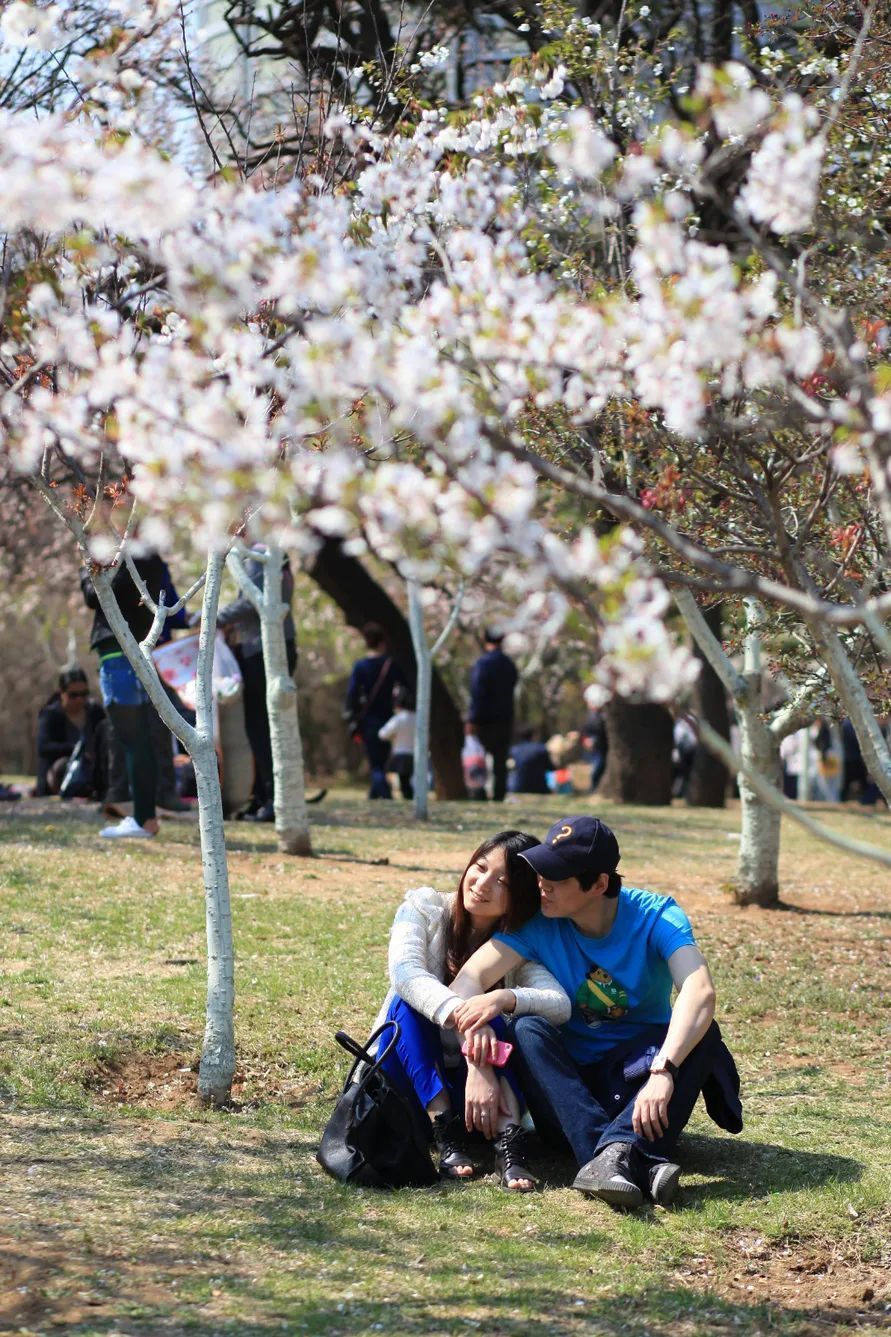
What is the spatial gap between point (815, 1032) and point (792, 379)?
371 centimetres

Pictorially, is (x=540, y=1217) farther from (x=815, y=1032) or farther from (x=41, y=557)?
(x=41, y=557)

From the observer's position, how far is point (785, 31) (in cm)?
870

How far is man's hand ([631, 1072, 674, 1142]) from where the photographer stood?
173 inches

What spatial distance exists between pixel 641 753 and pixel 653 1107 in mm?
11459

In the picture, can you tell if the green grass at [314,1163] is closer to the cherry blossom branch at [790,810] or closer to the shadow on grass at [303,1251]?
the shadow on grass at [303,1251]

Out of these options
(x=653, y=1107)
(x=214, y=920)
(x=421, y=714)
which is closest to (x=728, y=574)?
(x=653, y=1107)

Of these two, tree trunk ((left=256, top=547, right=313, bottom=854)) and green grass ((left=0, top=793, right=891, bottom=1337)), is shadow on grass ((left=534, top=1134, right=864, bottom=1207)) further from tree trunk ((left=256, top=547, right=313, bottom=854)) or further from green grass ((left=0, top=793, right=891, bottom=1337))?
tree trunk ((left=256, top=547, right=313, bottom=854))

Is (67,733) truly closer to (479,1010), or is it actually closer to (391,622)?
(391,622)

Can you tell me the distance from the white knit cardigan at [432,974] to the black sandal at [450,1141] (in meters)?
0.35

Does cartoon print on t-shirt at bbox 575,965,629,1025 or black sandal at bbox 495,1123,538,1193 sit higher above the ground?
cartoon print on t-shirt at bbox 575,965,629,1025

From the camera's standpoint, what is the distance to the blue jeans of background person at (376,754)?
586 inches

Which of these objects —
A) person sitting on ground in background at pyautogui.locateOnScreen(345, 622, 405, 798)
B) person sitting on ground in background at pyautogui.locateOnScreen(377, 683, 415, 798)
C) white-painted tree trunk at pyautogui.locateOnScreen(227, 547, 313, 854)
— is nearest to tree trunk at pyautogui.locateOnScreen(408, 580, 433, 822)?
person sitting on ground in background at pyautogui.locateOnScreen(345, 622, 405, 798)

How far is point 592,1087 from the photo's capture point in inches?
188

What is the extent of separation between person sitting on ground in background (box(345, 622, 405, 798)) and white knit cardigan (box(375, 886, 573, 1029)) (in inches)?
378
